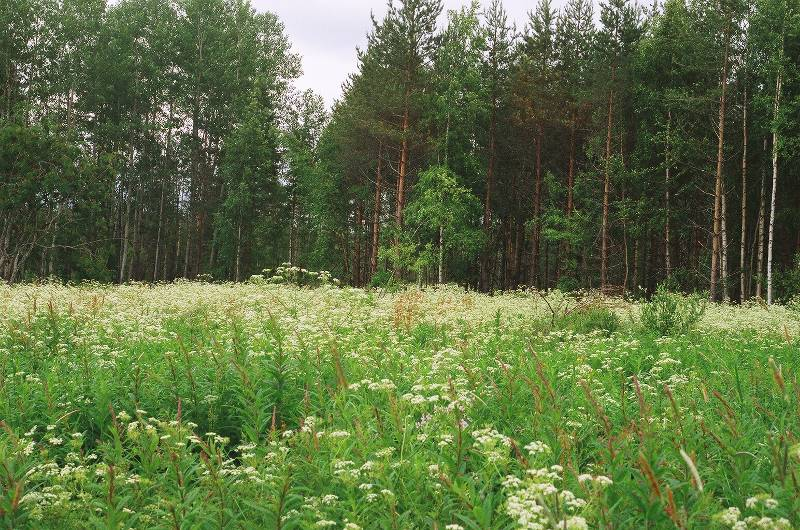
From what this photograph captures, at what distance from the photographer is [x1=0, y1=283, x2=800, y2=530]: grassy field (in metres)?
2.74

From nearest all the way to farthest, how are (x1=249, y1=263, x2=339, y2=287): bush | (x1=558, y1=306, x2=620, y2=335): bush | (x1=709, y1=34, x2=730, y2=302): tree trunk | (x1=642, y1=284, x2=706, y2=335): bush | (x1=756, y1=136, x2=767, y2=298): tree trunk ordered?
(x1=642, y1=284, x2=706, y2=335): bush, (x1=249, y1=263, x2=339, y2=287): bush, (x1=558, y1=306, x2=620, y2=335): bush, (x1=709, y1=34, x2=730, y2=302): tree trunk, (x1=756, y1=136, x2=767, y2=298): tree trunk

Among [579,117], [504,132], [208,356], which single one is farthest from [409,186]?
[208,356]

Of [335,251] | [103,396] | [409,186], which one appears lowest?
[103,396]

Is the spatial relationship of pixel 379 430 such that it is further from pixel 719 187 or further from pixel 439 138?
pixel 439 138

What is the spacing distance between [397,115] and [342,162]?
238 inches

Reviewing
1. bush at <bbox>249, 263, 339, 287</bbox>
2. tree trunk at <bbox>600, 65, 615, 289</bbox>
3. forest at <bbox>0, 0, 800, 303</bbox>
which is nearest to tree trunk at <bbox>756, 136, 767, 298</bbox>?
forest at <bbox>0, 0, 800, 303</bbox>

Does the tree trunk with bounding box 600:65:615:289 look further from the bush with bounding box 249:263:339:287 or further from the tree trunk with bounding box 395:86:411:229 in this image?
the bush with bounding box 249:263:339:287

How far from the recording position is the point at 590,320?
11.2 meters

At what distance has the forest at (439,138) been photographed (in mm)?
27969

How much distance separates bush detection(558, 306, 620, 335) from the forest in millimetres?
11233

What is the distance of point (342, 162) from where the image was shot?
3494cm

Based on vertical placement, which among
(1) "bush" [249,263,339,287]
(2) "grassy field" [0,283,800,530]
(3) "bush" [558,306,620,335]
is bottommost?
(2) "grassy field" [0,283,800,530]

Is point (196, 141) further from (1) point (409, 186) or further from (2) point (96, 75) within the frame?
(1) point (409, 186)

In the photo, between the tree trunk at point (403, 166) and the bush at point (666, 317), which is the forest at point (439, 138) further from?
the bush at point (666, 317)
